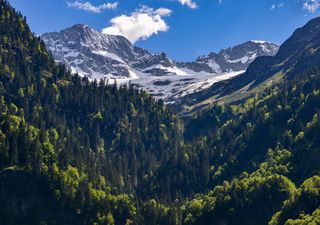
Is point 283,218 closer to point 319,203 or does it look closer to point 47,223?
point 319,203

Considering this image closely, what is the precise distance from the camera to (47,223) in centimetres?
19775

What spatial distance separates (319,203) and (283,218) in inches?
553

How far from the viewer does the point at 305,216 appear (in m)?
191

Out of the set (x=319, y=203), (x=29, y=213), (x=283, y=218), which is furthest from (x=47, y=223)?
(x=319, y=203)

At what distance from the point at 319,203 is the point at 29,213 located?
10464cm

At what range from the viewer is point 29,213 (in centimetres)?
19962

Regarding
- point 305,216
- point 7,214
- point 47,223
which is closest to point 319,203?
point 305,216

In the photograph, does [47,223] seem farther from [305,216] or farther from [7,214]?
[305,216]

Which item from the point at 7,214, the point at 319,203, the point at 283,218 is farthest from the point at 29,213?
the point at 319,203

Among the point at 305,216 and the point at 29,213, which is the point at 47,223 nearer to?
the point at 29,213

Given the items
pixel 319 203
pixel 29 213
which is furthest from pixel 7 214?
pixel 319 203

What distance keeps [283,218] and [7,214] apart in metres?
98.8

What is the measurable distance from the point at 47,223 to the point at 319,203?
97962mm

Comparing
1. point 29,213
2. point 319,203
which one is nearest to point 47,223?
point 29,213
